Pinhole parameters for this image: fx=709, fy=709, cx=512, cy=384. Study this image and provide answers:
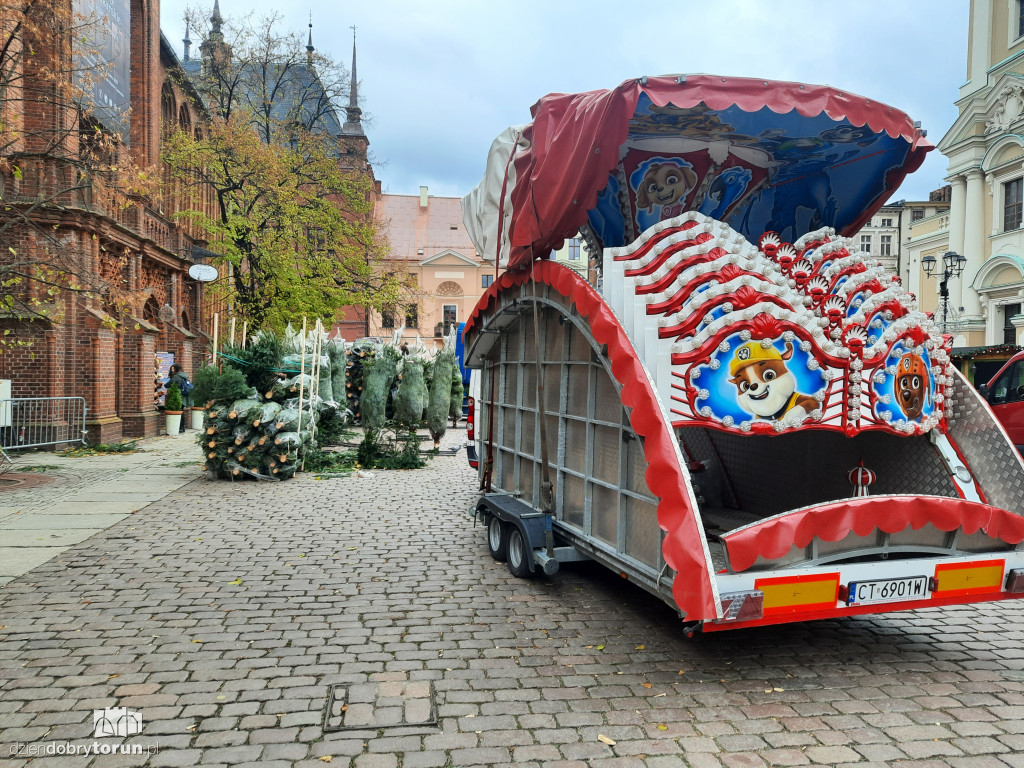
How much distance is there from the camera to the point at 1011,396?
12.8m

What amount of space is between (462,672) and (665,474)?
1677 millimetres

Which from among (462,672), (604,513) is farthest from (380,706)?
(604,513)

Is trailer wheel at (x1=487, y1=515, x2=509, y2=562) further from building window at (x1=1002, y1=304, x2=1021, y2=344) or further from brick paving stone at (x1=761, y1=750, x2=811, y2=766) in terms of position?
building window at (x1=1002, y1=304, x2=1021, y2=344)

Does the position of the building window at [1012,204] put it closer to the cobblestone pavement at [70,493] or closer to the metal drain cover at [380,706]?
the cobblestone pavement at [70,493]

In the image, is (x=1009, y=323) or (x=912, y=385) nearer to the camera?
(x=912, y=385)

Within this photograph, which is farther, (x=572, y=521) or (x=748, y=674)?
(x=572, y=521)

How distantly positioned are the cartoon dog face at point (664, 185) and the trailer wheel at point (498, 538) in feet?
10.1

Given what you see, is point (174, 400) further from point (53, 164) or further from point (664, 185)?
point (664, 185)

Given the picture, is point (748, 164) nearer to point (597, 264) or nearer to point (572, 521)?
point (597, 264)

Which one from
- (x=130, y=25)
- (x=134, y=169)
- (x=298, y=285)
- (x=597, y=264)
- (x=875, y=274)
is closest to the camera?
(x=875, y=274)

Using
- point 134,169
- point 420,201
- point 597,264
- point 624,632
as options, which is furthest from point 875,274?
point 420,201

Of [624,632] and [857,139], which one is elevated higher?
[857,139]

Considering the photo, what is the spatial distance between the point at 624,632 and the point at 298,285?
19.1m

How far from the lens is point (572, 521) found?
563cm
